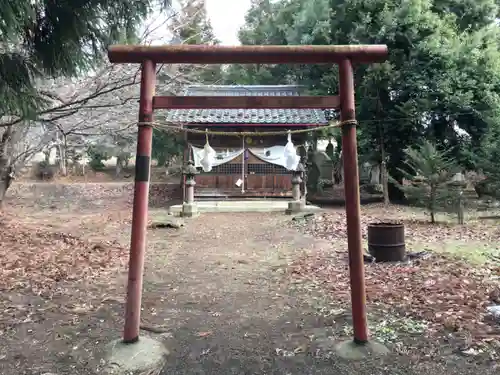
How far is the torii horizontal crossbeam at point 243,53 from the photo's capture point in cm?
324

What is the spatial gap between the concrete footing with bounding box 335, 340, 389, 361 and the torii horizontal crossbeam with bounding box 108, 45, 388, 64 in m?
2.24

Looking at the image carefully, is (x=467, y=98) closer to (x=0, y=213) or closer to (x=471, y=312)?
(x=471, y=312)

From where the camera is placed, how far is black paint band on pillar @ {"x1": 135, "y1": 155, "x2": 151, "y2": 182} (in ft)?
10.5

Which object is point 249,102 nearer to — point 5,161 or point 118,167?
point 5,161

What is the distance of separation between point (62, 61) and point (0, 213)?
7.46 metres

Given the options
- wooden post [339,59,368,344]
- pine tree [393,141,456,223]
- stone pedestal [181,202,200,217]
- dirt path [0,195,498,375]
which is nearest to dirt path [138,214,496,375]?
dirt path [0,195,498,375]

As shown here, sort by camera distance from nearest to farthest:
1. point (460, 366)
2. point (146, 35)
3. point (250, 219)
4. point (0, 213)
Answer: point (460, 366), point (146, 35), point (0, 213), point (250, 219)

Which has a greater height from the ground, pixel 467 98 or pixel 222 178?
pixel 467 98

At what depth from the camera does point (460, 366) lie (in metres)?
2.83

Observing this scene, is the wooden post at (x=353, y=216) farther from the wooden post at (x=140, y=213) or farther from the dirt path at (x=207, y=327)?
the wooden post at (x=140, y=213)

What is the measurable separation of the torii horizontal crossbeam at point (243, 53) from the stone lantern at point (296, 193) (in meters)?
8.95

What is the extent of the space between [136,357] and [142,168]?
4.62ft

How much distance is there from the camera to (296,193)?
12.7m

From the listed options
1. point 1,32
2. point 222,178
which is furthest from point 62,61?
point 222,178
